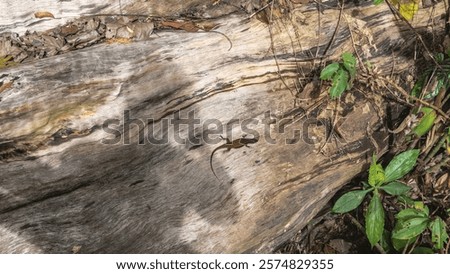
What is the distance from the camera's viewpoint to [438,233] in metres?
2.60

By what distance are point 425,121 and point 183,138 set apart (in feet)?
4.28

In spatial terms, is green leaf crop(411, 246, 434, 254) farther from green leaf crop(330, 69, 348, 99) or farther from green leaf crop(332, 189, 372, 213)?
green leaf crop(330, 69, 348, 99)

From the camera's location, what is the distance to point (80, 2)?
2742 mm

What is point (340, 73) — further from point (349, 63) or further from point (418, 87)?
point (418, 87)

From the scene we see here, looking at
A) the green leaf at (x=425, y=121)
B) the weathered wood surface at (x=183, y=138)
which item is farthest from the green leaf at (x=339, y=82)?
the green leaf at (x=425, y=121)

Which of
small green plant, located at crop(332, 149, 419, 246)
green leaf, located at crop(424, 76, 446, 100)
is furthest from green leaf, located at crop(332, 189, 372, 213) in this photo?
green leaf, located at crop(424, 76, 446, 100)

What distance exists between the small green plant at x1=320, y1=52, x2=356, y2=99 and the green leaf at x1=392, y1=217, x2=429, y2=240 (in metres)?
0.75

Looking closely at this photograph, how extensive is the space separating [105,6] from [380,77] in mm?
1507

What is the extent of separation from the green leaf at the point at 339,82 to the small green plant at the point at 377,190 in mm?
385

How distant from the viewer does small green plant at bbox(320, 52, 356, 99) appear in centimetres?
257

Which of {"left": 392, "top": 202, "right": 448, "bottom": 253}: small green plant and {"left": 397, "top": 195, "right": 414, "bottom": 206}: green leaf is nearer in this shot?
{"left": 392, "top": 202, "right": 448, "bottom": 253}: small green plant

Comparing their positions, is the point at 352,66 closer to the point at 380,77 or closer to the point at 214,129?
the point at 380,77

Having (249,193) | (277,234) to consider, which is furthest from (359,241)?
(249,193)

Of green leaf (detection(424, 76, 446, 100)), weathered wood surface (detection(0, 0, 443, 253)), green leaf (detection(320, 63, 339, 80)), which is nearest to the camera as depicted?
weathered wood surface (detection(0, 0, 443, 253))
